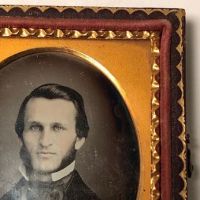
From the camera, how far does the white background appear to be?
829 mm

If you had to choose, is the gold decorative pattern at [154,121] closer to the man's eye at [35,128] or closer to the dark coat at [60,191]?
the dark coat at [60,191]

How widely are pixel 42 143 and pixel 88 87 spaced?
0.13 m

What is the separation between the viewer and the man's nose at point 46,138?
0.79m

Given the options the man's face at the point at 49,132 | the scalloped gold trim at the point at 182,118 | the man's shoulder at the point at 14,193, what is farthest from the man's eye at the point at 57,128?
the scalloped gold trim at the point at 182,118

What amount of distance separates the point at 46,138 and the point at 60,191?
3.9 inches

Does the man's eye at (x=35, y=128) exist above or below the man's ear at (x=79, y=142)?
above

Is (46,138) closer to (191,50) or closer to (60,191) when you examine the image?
(60,191)

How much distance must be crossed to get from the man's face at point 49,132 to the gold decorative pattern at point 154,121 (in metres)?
0.14

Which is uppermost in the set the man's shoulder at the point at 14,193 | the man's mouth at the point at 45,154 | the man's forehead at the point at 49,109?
the man's forehead at the point at 49,109

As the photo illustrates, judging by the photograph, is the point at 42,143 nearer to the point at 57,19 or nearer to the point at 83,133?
the point at 83,133

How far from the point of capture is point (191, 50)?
0.87 m

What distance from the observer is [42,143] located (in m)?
0.79

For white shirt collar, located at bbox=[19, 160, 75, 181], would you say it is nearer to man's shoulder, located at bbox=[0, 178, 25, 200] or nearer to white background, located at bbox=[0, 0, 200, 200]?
man's shoulder, located at bbox=[0, 178, 25, 200]

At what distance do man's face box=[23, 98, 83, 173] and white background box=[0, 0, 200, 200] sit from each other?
0.22m
